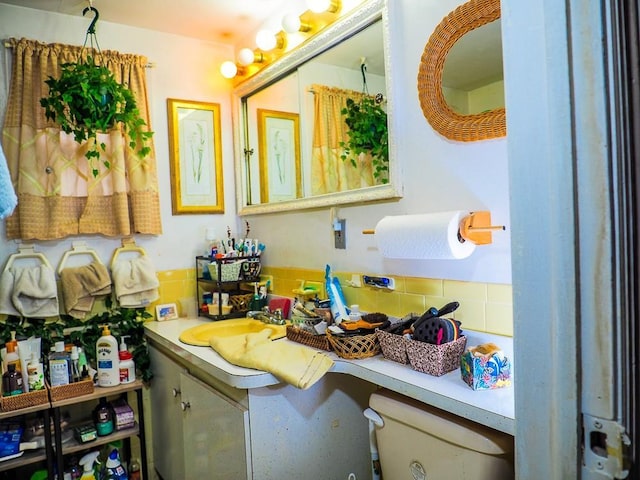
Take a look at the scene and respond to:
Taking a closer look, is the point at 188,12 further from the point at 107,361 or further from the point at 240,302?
the point at 107,361

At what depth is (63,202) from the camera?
2064 mm

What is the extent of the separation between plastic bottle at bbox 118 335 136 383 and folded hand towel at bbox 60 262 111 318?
0.24 metres

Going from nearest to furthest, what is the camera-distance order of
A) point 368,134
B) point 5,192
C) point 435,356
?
1. point 5,192
2. point 435,356
3. point 368,134

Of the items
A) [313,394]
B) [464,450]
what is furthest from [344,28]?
[464,450]

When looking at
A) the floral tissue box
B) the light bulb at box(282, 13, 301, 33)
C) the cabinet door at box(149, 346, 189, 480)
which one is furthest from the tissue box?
the light bulb at box(282, 13, 301, 33)

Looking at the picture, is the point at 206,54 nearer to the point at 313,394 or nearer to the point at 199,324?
the point at 199,324

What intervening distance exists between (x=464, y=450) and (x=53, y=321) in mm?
1874

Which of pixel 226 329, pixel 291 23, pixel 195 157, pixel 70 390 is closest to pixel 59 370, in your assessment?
pixel 70 390

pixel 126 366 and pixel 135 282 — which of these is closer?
pixel 126 366

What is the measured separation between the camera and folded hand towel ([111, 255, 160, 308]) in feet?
7.06

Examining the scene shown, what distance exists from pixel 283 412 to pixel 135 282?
3.76ft

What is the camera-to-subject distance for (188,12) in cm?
214

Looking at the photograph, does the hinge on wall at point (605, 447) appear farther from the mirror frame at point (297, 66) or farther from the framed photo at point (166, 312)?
the framed photo at point (166, 312)

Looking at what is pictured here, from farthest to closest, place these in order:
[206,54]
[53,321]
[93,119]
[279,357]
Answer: [206,54]
[53,321]
[93,119]
[279,357]
